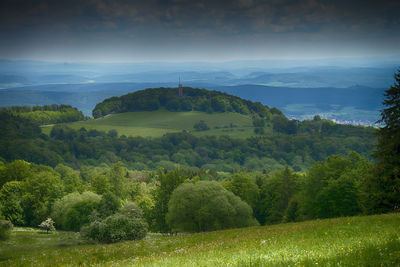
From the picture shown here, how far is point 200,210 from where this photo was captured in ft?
158

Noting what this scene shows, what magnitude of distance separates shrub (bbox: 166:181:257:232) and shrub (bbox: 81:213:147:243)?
14.9 metres

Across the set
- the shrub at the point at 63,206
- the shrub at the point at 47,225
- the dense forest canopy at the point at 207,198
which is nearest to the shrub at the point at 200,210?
the dense forest canopy at the point at 207,198

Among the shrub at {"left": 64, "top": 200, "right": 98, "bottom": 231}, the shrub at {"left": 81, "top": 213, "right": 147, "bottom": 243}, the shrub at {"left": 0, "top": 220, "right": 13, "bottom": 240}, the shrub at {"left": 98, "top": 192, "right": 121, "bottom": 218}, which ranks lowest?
the shrub at {"left": 64, "top": 200, "right": 98, "bottom": 231}

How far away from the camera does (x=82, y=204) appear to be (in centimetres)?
6366

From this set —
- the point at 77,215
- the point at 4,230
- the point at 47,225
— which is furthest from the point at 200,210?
the point at 77,215

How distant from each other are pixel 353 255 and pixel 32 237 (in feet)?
154

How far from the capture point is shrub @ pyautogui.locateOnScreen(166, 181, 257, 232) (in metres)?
48.8

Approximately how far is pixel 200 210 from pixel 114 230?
1787 centimetres

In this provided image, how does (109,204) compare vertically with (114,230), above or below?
below

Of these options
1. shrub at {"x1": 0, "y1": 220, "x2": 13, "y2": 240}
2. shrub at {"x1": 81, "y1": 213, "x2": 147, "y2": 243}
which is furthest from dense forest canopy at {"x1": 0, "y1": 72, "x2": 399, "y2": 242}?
shrub at {"x1": 0, "y1": 220, "x2": 13, "y2": 240}

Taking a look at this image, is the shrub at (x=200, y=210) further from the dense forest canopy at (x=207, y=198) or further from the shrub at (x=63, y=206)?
the shrub at (x=63, y=206)

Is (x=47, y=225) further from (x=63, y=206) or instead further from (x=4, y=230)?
(x=4, y=230)

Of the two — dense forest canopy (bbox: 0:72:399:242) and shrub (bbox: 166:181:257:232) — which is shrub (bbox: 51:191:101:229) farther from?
shrub (bbox: 166:181:257:232)

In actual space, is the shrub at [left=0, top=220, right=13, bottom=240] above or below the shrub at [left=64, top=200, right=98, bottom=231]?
above
